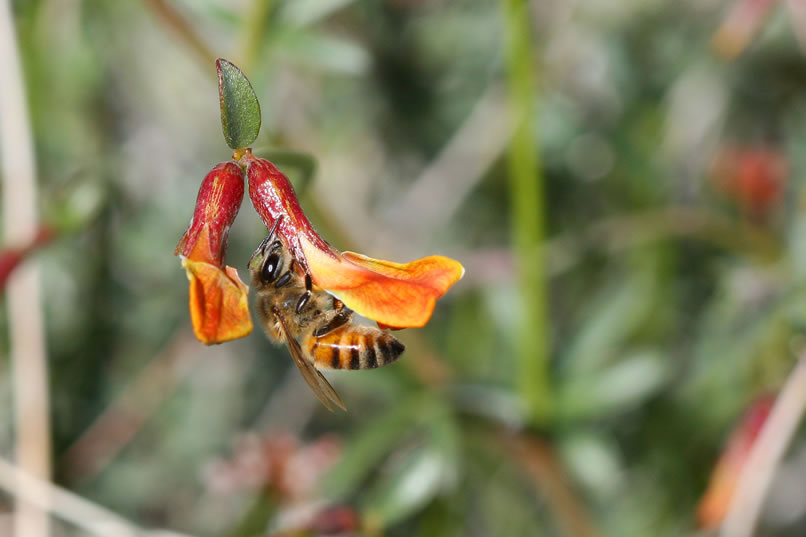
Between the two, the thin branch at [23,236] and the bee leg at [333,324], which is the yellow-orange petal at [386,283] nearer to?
the bee leg at [333,324]

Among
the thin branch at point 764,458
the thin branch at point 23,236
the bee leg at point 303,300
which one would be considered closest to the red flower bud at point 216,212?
the bee leg at point 303,300

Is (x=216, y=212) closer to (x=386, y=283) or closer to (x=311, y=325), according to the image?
(x=386, y=283)

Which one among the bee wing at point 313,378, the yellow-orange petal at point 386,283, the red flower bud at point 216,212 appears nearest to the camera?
the yellow-orange petal at point 386,283

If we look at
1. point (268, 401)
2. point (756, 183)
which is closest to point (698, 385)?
point (756, 183)

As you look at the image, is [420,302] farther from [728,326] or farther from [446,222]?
[446,222]

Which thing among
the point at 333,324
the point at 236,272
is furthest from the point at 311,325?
the point at 236,272
